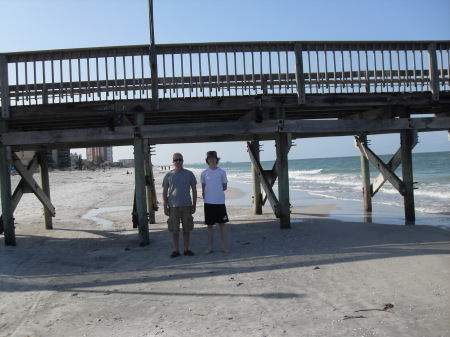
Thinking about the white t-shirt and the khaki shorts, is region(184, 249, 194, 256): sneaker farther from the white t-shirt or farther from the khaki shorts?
the white t-shirt

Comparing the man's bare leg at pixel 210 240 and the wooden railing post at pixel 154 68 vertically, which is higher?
the wooden railing post at pixel 154 68

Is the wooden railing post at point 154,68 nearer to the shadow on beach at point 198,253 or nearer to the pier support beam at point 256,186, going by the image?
the shadow on beach at point 198,253

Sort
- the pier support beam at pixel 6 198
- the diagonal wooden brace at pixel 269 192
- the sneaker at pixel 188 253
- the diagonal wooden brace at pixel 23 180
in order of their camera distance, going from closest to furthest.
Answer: the sneaker at pixel 188 253
the pier support beam at pixel 6 198
the diagonal wooden brace at pixel 23 180
the diagonal wooden brace at pixel 269 192

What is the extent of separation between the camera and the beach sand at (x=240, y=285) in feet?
12.0

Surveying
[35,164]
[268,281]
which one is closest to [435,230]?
[268,281]

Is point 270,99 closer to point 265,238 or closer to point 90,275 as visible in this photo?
point 265,238

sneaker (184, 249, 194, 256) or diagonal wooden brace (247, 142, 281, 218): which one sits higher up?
diagonal wooden brace (247, 142, 281, 218)

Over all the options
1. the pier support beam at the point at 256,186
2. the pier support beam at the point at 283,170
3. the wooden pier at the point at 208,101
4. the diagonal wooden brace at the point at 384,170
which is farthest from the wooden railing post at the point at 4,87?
the diagonal wooden brace at the point at 384,170

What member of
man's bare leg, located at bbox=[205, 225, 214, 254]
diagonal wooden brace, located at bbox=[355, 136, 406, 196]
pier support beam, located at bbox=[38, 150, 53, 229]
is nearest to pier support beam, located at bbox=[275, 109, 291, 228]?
man's bare leg, located at bbox=[205, 225, 214, 254]

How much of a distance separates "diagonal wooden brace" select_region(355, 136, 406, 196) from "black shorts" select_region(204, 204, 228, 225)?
177 inches

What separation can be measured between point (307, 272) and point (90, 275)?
9.90 feet

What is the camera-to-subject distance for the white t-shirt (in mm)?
6523

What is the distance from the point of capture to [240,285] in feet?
15.8

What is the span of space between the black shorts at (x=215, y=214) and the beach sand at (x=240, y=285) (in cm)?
57
